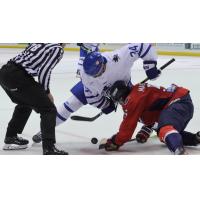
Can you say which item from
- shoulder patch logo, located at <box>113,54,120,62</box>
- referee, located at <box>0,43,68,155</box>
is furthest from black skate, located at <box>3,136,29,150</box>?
shoulder patch logo, located at <box>113,54,120,62</box>

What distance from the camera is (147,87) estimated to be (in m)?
2.01

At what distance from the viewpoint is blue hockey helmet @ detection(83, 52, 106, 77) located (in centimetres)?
188

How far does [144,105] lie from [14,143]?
1.90 feet

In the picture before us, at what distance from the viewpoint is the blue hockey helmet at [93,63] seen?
6.18 feet

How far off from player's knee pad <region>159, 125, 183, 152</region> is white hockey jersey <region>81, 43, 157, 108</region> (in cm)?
30

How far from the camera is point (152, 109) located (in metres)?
2.04

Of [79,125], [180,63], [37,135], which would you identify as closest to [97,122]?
[79,125]

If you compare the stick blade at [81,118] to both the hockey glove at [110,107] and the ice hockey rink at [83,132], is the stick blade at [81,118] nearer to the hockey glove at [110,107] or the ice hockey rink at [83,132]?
the ice hockey rink at [83,132]

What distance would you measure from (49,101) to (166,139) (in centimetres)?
49

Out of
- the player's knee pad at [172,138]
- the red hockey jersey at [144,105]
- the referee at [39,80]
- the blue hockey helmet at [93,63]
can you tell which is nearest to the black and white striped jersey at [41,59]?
the referee at [39,80]

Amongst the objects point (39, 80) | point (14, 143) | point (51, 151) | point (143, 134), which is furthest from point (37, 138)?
point (143, 134)

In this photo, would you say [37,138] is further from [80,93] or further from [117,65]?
[117,65]

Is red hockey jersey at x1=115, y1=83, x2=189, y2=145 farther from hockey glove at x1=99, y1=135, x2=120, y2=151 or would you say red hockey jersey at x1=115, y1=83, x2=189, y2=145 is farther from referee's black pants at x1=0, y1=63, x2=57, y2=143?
referee's black pants at x1=0, y1=63, x2=57, y2=143
